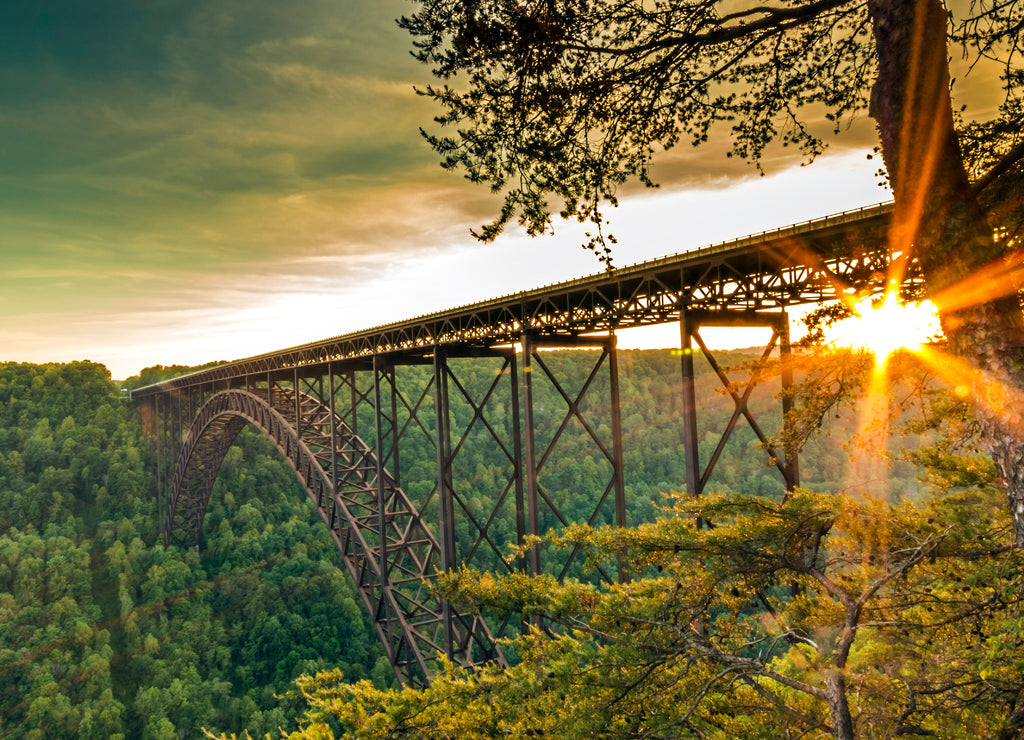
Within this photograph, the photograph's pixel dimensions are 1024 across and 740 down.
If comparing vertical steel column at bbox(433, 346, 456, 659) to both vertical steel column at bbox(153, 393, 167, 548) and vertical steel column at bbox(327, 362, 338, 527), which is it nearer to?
vertical steel column at bbox(327, 362, 338, 527)

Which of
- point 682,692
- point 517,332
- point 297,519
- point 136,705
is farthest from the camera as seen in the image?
point 297,519

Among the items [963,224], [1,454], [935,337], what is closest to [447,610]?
[935,337]

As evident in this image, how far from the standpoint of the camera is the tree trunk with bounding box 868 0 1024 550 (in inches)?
135

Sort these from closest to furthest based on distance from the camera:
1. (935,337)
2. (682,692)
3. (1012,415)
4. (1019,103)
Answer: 1. (1012,415)
2. (1019,103)
3. (935,337)
4. (682,692)

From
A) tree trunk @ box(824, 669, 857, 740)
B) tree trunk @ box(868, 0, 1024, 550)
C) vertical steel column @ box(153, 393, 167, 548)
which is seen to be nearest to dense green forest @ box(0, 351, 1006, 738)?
vertical steel column @ box(153, 393, 167, 548)

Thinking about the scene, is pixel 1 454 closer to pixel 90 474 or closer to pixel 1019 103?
pixel 90 474

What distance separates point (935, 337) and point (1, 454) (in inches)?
2544

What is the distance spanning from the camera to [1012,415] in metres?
3.39

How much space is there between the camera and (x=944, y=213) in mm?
3598

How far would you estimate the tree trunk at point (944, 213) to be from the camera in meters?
3.43

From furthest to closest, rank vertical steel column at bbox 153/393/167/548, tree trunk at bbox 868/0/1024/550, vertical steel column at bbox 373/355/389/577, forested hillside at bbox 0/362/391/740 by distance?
vertical steel column at bbox 153/393/167/548 → forested hillside at bbox 0/362/391/740 → vertical steel column at bbox 373/355/389/577 → tree trunk at bbox 868/0/1024/550

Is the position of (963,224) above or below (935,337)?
above

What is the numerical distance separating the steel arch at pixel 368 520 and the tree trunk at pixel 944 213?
26.1 feet

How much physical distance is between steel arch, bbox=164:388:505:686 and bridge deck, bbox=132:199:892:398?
4.95 metres
